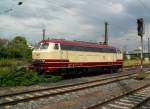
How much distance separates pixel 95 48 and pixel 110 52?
396 cm

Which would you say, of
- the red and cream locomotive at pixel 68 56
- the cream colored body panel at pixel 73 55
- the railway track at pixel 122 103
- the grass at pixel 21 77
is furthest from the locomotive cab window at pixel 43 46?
the railway track at pixel 122 103

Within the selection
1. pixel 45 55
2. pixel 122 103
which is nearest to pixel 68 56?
pixel 45 55

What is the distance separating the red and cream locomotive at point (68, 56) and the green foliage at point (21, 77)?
0.99 m

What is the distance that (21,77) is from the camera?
22.3 m

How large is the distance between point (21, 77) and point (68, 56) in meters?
5.69

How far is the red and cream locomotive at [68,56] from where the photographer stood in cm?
2500

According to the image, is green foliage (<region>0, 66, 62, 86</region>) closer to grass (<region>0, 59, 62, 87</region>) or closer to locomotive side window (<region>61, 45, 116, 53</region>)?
grass (<region>0, 59, 62, 87</region>)

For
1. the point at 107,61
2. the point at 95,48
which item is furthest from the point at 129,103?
the point at 107,61

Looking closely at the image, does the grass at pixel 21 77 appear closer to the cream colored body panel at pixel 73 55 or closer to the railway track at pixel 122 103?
the cream colored body panel at pixel 73 55

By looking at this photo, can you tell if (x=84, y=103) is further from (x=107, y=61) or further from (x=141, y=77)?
(x=107, y=61)

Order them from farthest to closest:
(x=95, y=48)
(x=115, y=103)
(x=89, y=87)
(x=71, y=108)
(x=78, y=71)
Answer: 1. (x=95, y=48)
2. (x=78, y=71)
3. (x=89, y=87)
4. (x=115, y=103)
5. (x=71, y=108)

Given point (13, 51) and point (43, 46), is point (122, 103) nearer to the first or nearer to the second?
point (43, 46)

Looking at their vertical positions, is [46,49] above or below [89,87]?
above

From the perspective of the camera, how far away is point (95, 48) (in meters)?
31.9
